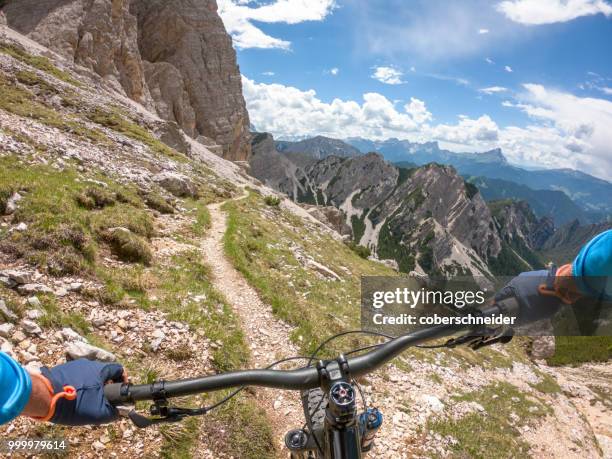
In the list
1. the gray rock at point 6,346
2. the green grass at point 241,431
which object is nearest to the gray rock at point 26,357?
the gray rock at point 6,346

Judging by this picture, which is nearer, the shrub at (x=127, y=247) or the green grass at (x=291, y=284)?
the shrub at (x=127, y=247)

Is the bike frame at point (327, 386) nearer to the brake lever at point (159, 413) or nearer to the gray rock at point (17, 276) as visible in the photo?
the brake lever at point (159, 413)

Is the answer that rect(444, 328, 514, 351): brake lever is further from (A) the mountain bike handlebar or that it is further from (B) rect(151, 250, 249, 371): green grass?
(B) rect(151, 250, 249, 371): green grass

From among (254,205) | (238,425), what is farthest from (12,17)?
(238,425)

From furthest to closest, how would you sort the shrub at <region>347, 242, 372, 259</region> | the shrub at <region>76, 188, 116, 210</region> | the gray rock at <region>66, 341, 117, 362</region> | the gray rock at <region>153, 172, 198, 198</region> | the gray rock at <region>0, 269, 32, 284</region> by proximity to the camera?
the shrub at <region>347, 242, 372, 259</region> → the gray rock at <region>153, 172, 198, 198</region> → the shrub at <region>76, 188, 116, 210</region> → the gray rock at <region>0, 269, 32, 284</region> → the gray rock at <region>66, 341, 117, 362</region>

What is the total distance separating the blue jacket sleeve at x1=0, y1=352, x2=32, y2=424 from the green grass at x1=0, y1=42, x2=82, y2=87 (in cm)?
5725

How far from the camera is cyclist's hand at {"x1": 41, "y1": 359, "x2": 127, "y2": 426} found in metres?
2.29

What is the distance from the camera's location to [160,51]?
311 feet

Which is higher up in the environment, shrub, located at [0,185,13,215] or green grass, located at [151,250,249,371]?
shrub, located at [0,185,13,215]

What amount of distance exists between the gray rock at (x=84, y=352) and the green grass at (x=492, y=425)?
9590mm

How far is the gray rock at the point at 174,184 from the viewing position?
24688 mm

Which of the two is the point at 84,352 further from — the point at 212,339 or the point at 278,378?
the point at 278,378

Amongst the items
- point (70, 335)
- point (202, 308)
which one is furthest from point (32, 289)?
point (202, 308)

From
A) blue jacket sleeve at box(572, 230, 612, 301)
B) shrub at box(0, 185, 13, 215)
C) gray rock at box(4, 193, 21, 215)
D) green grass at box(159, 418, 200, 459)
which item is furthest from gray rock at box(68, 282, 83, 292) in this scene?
blue jacket sleeve at box(572, 230, 612, 301)
